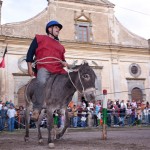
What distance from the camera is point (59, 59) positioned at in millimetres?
5859

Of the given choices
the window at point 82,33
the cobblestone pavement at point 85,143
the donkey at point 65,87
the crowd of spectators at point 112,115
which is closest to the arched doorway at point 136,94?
the crowd of spectators at point 112,115

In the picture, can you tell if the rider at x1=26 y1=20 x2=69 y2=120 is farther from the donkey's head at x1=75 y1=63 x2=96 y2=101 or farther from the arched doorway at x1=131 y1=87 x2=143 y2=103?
the arched doorway at x1=131 y1=87 x2=143 y2=103

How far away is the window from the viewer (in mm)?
24969

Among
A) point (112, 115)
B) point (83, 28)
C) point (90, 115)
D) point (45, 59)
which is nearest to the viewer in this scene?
point (45, 59)

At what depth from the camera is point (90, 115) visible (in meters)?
16.7

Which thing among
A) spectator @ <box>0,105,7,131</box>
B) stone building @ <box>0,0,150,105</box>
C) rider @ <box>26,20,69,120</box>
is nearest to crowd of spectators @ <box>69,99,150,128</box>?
spectator @ <box>0,105,7,131</box>

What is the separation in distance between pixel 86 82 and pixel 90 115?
11.8 metres

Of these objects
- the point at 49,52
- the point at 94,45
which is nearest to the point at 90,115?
the point at 94,45

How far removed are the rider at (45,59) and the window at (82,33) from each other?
18998mm

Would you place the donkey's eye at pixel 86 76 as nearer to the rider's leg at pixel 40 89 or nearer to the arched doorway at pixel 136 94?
the rider's leg at pixel 40 89

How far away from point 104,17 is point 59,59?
21.5 metres

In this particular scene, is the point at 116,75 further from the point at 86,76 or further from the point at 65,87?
the point at 86,76

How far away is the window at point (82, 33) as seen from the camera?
2497 centimetres

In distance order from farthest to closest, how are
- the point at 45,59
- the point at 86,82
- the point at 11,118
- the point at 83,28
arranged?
the point at 83,28
the point at 11,118
the point at 45,59
the point at 86,82
